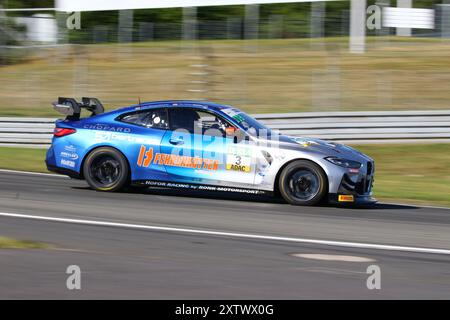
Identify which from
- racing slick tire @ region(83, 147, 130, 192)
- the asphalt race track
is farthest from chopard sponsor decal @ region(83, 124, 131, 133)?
the asphalt race track

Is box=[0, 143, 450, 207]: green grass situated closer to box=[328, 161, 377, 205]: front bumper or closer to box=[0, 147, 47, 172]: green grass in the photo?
box=[0, 147, 47, 172]: green grass

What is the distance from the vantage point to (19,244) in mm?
7773

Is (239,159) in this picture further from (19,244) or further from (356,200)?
(19,244)

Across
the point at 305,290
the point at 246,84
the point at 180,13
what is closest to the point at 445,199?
the point at 305,290

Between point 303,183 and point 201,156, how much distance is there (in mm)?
1457

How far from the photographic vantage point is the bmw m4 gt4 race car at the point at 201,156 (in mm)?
11391

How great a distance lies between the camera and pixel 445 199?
1332 centimetres

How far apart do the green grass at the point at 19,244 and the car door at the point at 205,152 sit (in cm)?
401

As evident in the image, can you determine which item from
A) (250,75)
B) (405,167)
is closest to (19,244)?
(405,167)

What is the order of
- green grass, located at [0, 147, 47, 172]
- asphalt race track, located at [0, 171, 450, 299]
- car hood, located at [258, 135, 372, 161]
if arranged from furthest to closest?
green grass, located at [0, 147, 47, 172] < car hood, located at [258, 135, 372, 161] < asphalt race track, located at [0, 171, 450, 299]

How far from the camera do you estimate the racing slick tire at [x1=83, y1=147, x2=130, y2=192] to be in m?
12.1

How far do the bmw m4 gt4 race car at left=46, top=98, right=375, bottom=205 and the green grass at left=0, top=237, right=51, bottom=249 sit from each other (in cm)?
405

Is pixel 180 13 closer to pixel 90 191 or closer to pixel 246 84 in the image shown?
pixel 246 84

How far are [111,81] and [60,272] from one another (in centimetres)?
2292
